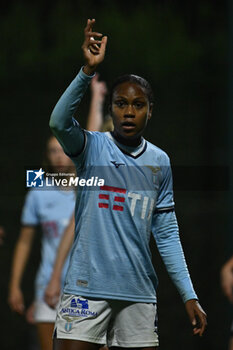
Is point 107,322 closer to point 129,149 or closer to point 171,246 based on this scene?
point 171,246

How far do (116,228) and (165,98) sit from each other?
1213 millimetres

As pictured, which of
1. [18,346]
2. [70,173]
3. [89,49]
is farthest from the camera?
[18,346]

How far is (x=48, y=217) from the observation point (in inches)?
165

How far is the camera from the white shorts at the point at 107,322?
3109 millimetres

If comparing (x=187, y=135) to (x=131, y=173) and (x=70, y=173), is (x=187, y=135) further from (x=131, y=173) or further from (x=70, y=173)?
(x=131, y=173)

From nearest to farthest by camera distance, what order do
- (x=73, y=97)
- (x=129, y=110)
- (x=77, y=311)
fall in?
(x=73, y=97), (x=77, y=311), (x=129, y=110)

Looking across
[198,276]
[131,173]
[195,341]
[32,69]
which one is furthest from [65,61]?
[195,341]

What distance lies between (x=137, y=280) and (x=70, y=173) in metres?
1.01

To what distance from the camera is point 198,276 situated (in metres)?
4.30

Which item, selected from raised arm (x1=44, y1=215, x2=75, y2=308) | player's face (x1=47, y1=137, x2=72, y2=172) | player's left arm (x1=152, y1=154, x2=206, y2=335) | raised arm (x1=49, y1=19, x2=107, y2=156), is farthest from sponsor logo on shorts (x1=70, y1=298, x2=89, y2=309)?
player's face (x1=47, y1=137, x2=72, y2=172)

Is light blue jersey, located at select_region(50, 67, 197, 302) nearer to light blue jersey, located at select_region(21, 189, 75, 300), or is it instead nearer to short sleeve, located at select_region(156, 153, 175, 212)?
short sleeve, located at select_region(156, 153, 175, 212)

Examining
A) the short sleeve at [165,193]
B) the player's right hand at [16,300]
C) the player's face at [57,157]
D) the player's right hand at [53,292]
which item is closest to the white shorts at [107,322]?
the short sleeve at [165,193]

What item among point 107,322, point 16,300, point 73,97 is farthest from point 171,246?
point 16,300

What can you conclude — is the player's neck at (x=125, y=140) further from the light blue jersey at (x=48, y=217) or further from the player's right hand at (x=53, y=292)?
the player's right hand at (x=53, y=292)
